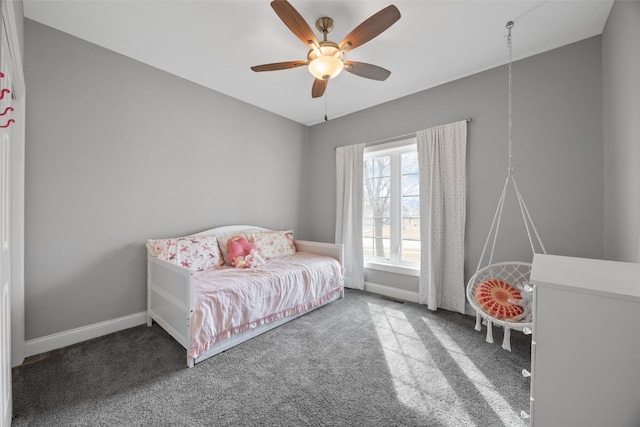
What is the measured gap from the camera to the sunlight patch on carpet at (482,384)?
54.2 inches

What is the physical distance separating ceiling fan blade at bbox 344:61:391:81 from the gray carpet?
224 centimetres

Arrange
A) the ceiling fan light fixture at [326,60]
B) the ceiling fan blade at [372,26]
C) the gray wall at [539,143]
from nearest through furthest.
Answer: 1. the ceiling fan blade at [372,26]
2. the ceiling fan light fixture at [326,60]
3. the gray wall at [539,143]

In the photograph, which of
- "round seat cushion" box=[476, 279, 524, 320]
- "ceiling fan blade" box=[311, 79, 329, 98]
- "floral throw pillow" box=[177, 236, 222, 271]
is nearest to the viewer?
"round seat cushion" box=[476, 279, 524, 320]

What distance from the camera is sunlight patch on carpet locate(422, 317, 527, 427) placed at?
1.38 metres

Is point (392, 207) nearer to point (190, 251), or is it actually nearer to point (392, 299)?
point (392, 299)

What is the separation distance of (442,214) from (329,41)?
206 centimetres

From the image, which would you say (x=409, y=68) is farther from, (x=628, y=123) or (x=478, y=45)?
(x=628, y=123)

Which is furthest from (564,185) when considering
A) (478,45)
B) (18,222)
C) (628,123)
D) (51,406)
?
(18,222)

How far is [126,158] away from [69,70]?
2.53ft

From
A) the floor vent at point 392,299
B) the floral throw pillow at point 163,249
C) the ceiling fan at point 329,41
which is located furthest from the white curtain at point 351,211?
the floral throw pillow at point 163,249

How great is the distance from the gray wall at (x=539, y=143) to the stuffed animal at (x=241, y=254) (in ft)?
7.52

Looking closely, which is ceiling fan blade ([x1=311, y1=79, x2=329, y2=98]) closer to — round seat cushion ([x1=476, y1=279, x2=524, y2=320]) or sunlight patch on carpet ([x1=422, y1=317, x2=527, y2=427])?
round seat cushion ([x1=476, y1=279, x2=524, y2=320])

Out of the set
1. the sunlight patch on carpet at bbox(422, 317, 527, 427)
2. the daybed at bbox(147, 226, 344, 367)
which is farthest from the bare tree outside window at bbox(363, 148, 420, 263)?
the sunlight patch on carpet at bbox(422, 317, 527, 427)

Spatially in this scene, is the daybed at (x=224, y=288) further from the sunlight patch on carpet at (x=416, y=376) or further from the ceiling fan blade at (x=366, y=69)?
the ceiling fan blade at (x=366, y=69)
